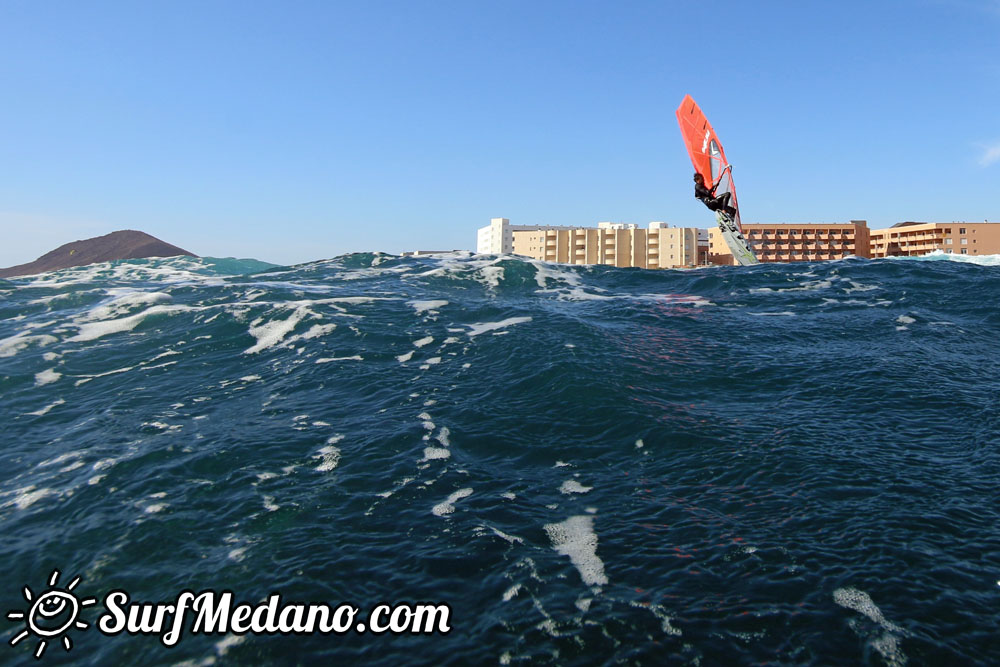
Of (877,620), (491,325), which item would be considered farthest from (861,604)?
(491,325)

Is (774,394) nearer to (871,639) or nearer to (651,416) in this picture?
(651,416)

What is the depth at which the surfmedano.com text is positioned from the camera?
5902 millimetres

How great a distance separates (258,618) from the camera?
6160 millimetres

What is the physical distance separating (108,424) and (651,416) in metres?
12.6

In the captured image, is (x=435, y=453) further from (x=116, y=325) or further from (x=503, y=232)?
(x=503, y=232)

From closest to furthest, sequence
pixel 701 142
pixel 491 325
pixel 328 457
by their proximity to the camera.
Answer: pixel 328 457 → pixel 491 325 → pixel 701 142

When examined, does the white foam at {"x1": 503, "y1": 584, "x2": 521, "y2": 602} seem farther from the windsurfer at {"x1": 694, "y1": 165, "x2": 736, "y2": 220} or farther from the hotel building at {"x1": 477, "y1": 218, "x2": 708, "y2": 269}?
the hotel building at {"x1": 477, "y1": 218, "x2": 708, "y2": 269}

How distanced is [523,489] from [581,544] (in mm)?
1889

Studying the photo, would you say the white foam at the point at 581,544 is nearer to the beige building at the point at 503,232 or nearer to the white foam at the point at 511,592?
the white foam at the point at 511,592

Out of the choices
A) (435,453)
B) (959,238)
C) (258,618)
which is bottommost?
(258,618)

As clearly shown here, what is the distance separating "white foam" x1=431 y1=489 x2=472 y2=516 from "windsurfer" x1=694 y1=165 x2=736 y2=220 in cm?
5677

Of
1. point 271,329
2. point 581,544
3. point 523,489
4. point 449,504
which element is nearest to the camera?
point 581,544

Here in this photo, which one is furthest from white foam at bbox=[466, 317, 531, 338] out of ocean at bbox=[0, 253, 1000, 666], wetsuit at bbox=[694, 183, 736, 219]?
wetsuit at bbox=[694, 183, 736, 219]

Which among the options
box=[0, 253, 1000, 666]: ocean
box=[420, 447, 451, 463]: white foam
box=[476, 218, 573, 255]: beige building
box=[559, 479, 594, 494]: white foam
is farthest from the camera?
box=[476, 218, 573, 255]: beige building
